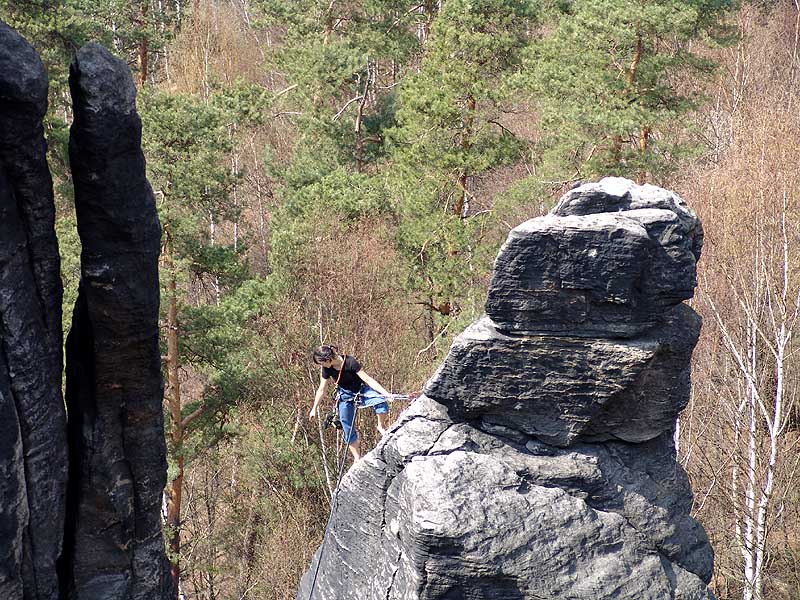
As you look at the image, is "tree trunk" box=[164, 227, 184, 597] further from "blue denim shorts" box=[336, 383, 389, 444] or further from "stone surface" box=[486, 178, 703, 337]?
"stone surface" box=[486, 178, 703, 337]

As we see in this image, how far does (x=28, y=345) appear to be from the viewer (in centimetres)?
632

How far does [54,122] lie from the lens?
15430 millimetres

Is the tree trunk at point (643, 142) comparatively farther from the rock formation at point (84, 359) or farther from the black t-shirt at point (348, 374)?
the rock formation at point (84, 359)

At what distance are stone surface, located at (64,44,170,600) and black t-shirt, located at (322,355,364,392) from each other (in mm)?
3270

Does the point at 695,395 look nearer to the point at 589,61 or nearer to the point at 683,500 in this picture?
the point at 589,61

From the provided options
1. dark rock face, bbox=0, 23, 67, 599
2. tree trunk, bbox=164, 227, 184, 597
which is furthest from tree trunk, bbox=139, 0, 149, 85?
dark rock face, bbox=0, 23, 67, 599

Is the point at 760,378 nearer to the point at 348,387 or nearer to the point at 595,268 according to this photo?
the point at 348,387

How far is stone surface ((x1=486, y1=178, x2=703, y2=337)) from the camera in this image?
22.8ft

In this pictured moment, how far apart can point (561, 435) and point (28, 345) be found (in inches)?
162

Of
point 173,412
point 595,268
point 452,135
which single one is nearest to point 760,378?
point 452,135

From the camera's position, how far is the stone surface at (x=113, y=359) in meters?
6.20

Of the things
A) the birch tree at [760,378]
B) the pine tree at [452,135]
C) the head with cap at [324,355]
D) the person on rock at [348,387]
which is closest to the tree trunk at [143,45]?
the pine tree at [452,135]

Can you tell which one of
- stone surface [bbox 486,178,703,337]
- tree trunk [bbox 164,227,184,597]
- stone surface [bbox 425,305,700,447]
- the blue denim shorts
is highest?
stone surface [bbox 486,178,703,337]

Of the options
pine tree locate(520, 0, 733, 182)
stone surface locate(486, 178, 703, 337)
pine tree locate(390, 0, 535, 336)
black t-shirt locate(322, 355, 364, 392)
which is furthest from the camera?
pine tree locate(390, 0, 535, 336)
